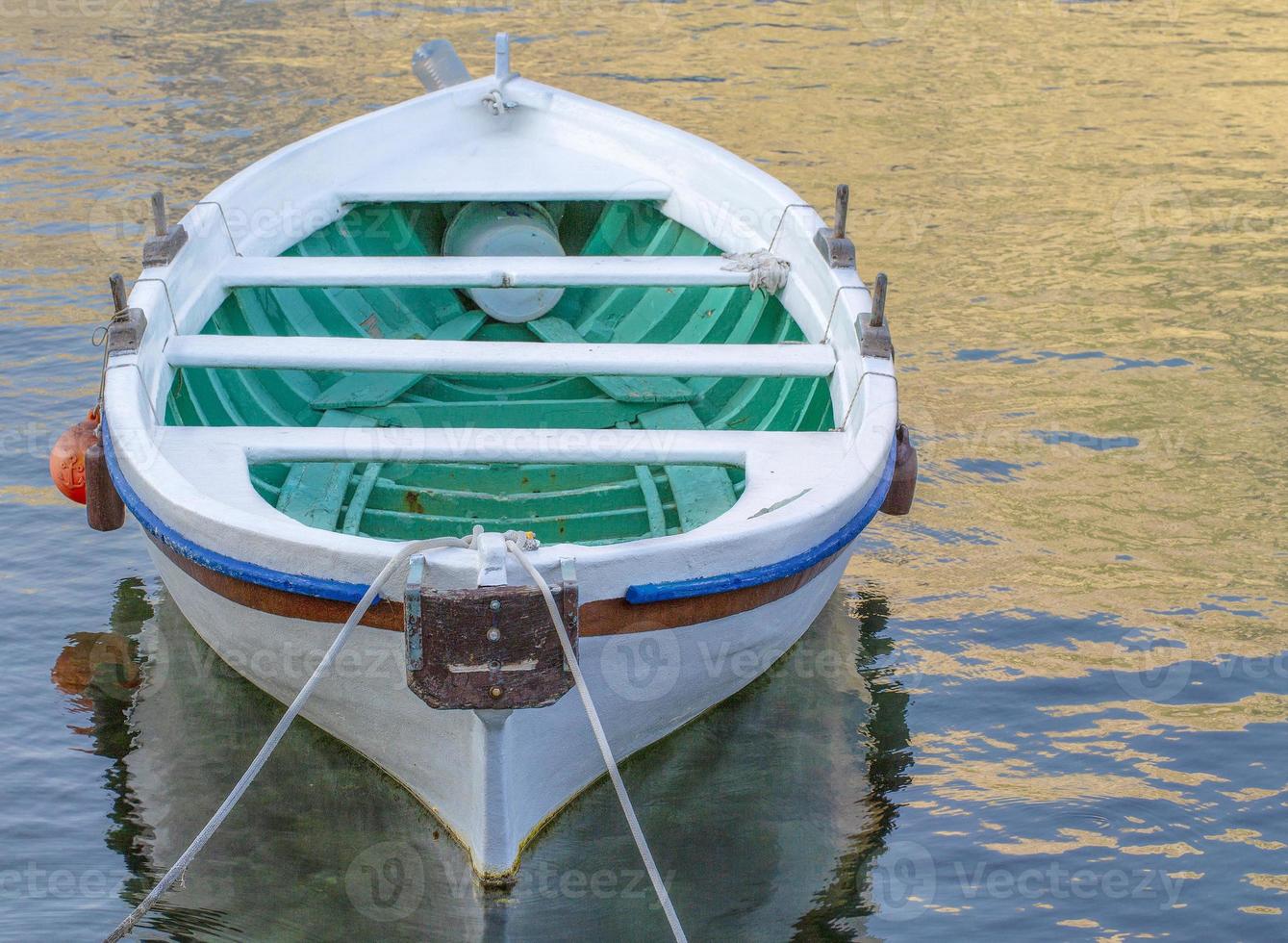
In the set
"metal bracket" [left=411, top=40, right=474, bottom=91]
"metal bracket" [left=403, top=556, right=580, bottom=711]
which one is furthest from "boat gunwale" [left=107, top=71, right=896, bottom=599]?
"metal bracket" [left=411, top=40, right=474, bottom=91]

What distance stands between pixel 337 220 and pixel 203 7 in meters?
9.37

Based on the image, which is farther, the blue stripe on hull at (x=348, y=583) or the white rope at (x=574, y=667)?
the blue stripe on hull at (x=348, y=583)

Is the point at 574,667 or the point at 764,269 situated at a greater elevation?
the point at 764,269

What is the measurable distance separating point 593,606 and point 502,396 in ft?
8.19

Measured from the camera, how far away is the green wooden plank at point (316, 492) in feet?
15.1

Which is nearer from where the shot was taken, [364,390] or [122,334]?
[122,334]

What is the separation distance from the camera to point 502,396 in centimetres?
588

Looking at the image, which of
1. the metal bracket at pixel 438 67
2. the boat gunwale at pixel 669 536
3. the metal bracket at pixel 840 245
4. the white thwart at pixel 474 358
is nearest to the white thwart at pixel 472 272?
the boat gunwale at pixel 669 536

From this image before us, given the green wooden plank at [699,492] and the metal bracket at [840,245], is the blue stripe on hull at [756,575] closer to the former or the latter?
the green wooden plank at [699,492]

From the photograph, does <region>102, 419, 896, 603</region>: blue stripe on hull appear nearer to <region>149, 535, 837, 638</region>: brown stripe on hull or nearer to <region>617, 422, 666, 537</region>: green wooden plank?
<region>149, 535, 837, 638</region>: brown stripe on hull

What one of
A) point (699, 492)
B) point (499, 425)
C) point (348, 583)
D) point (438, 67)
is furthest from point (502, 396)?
point (438, 67)

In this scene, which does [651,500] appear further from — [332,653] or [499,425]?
[332,653]

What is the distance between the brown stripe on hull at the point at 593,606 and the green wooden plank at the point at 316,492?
0.68 metres

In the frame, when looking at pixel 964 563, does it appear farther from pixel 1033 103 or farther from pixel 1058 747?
pixel 1033 103
